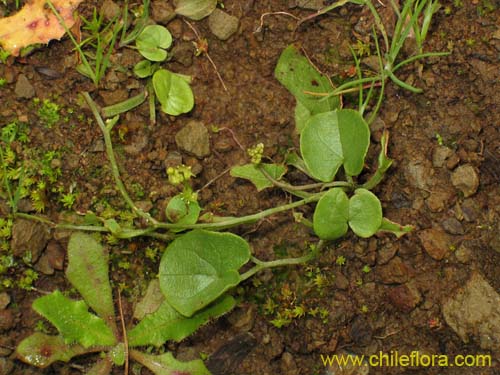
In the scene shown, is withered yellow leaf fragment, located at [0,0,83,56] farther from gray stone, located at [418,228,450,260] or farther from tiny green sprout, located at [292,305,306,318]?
gray stone, located at [418,228,450,260]

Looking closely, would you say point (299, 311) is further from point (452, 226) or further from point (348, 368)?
point (452, 226)

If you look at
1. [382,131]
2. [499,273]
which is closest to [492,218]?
[499,273]

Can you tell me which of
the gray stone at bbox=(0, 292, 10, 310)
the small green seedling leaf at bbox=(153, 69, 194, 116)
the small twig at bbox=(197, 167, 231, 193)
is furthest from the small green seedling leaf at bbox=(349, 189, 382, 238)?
the gray stone at bbox=(0, 292, 10, 310)

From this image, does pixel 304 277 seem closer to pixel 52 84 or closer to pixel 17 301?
pixel 17 301

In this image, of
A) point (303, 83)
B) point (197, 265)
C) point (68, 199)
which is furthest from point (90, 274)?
point (303, 83)

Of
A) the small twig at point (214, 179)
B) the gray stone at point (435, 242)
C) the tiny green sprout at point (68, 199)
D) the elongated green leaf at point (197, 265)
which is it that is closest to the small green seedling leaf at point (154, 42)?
the small twig at point (214, 179)

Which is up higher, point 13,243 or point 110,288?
point 13,243

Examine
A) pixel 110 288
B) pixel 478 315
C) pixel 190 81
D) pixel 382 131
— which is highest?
pixel 190 81
